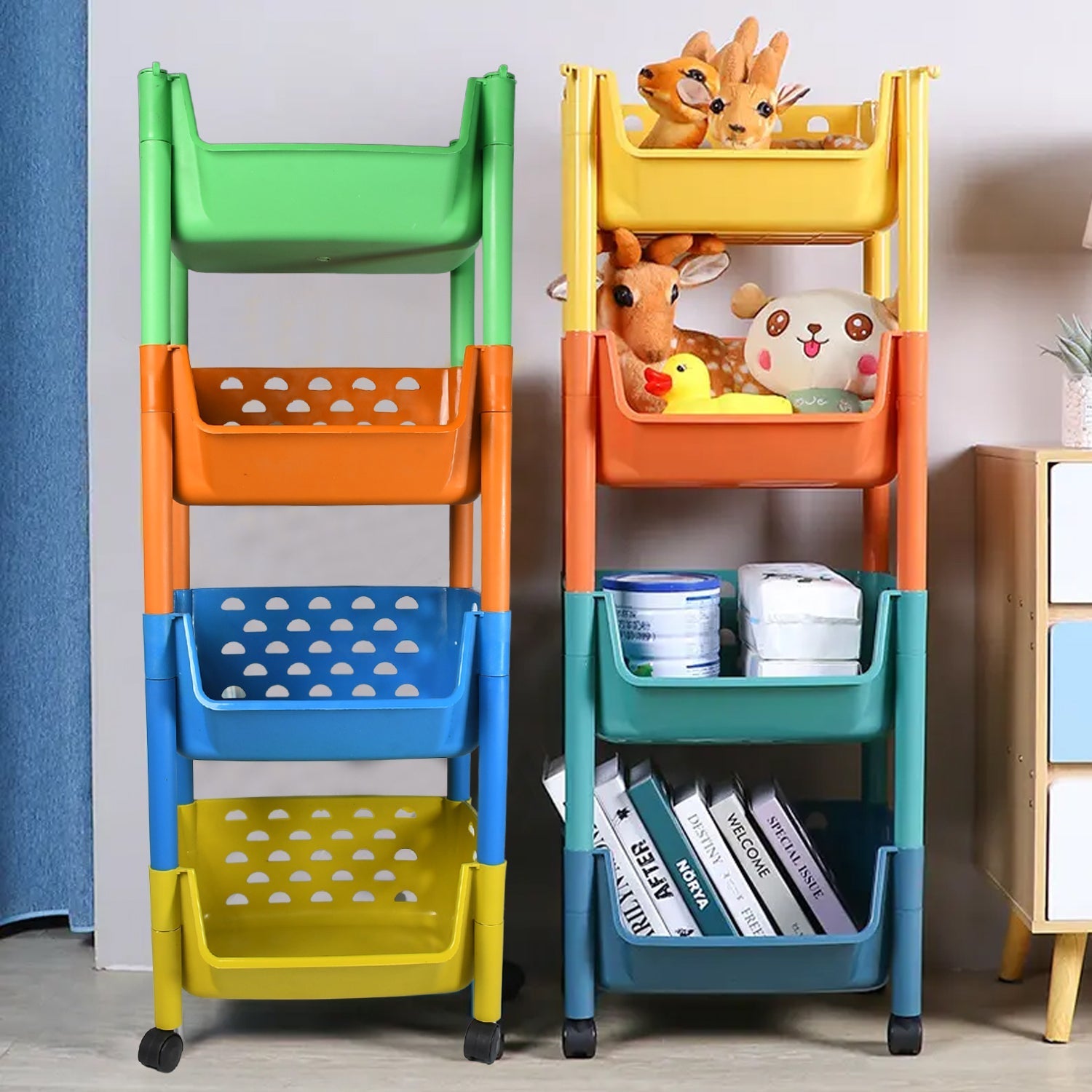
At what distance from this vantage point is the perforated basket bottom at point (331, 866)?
5.33ft

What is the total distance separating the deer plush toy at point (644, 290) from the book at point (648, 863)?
458mm

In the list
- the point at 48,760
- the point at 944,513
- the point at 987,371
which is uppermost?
the point at 987,371

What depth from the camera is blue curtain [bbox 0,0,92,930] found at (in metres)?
1.75

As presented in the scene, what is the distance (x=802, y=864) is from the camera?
1529 mm

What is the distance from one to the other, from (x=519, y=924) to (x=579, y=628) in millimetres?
527

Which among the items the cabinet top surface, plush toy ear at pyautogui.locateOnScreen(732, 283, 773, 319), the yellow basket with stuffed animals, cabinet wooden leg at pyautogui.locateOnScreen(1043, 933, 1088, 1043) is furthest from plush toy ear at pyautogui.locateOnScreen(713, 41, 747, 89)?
cabinet wooden leg at pyautogui.locateOnScreen(1043, 933, 1088, 1043)

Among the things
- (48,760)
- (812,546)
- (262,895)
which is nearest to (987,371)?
(812,546)

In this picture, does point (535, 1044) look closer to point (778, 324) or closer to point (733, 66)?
point (778, 324)

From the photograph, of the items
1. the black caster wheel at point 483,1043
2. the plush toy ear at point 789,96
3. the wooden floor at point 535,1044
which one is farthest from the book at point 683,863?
the plush toy ear at point 789,96

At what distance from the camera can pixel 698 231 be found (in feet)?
4.67

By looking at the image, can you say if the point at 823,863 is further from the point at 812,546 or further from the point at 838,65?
the point at 838,65

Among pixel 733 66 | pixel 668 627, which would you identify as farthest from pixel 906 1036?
pixel 733 66

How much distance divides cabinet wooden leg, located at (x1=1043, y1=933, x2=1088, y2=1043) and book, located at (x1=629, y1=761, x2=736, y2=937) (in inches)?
14.7

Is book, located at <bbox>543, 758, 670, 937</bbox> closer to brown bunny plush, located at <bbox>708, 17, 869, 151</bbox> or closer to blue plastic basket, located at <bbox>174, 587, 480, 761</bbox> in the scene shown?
blue plastic basket, located at <bbox>174, 587, 480, 761</bbox>
